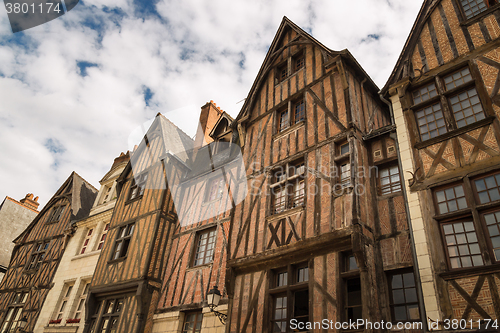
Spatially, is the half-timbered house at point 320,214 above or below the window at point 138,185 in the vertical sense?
below

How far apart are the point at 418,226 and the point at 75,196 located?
15556 millimetres

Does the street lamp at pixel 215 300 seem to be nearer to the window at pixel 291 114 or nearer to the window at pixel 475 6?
the window at pixel 291 114

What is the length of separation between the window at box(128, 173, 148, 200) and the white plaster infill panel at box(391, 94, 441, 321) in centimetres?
906

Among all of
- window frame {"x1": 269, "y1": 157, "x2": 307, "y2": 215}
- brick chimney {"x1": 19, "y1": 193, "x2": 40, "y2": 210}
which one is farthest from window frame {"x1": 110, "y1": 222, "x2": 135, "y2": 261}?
brick chimney {"x1": 19, "y1": 193, "x2": 40, "y2": 210}

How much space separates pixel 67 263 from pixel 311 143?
10917mm

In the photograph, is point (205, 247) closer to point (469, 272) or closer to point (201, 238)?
point (201, 238)

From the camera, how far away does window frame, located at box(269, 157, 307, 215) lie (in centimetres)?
803

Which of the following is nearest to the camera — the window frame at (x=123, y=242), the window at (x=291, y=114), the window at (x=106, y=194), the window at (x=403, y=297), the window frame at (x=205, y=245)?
the window at (x=403, y=297)

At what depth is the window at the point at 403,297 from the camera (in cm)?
576

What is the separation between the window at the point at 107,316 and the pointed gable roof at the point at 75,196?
630 cm

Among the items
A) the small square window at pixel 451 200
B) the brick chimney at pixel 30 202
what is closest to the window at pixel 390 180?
the small square window at pixel 451 200

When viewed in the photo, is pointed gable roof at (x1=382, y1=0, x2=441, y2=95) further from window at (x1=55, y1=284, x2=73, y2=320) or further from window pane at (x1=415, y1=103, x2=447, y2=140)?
window at (x1=55, y1=284, x2=73, y2=320)

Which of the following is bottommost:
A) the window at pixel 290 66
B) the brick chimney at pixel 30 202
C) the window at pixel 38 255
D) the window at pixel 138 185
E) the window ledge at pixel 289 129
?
the window at pixel 38 255

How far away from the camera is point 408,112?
7.39 meters
